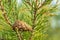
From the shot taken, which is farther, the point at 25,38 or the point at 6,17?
the point at 25,38

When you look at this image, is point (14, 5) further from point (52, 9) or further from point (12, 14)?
point (52, 9)

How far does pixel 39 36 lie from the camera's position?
0.84 m

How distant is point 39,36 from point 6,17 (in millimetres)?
163

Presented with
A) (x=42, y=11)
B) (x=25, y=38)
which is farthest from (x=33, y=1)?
(x=25, y=38)

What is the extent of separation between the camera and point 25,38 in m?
0.87

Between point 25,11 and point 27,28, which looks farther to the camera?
point 25,11

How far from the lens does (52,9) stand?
0.83 metres

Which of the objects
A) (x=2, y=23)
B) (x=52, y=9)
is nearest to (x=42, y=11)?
(x=52, y=9)

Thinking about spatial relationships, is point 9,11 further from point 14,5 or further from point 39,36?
point 39,36

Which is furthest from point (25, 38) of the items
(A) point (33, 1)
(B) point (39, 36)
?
(A) point (33, 1)

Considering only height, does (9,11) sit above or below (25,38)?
above

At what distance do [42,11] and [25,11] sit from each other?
3.0 inches

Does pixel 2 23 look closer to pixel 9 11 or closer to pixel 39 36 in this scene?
pixel 9 11

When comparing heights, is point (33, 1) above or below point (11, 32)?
above
